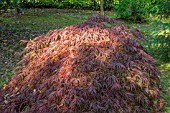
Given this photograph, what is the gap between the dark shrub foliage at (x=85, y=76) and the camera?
2584mm

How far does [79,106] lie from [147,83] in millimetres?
838

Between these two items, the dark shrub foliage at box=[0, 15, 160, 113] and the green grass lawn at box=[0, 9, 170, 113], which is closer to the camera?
the dark shrub foliage at box=[0, 15, 160, 113]

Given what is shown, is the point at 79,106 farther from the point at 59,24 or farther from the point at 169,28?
the point at 59,24

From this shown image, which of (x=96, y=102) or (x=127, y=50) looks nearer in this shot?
(x=96, y=102)

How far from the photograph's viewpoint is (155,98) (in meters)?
3.00

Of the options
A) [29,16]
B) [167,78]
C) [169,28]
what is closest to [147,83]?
[167,78]

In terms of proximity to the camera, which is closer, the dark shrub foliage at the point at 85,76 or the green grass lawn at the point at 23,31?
the dark shrub foliage at the point at 85,76

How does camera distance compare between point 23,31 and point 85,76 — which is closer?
point 85,76

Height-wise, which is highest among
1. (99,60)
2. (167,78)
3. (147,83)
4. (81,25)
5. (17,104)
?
(81,25)

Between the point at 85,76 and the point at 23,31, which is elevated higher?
the point at 85,76

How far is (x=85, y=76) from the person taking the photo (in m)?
2.66

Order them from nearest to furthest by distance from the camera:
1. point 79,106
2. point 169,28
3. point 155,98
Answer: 1. point 79,106
2. point 155,98
3. point 169,28

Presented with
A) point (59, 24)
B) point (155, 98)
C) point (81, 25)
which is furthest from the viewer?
point (59, 24)

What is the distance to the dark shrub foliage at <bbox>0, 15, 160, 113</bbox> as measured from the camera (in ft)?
8.48
